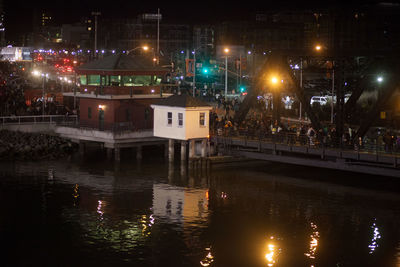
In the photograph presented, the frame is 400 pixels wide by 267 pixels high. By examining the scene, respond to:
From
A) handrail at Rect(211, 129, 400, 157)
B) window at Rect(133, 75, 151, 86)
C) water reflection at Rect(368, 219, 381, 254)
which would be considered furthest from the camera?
window at Rect(133, 75, 151, 86)

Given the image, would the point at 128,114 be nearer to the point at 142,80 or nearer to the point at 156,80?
the point at 142,80

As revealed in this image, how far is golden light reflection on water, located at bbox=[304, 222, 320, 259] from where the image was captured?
3378 centimetres

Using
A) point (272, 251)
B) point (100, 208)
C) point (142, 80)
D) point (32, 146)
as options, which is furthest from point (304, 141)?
point (32, 146)

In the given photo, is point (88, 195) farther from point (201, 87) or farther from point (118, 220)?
point (201, 87)

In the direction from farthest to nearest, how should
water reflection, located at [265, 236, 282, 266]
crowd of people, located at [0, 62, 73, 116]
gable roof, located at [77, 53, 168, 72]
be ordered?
crowd of people, located at [0, 62, 73, 116], gable roof, located at [77, 53, 168, 72], water reflection, located at [265, 236, 282, 266]

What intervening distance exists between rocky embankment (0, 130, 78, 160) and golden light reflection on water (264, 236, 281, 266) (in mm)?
32717

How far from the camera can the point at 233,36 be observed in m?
170

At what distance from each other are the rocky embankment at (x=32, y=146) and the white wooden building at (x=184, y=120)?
37.3 feet

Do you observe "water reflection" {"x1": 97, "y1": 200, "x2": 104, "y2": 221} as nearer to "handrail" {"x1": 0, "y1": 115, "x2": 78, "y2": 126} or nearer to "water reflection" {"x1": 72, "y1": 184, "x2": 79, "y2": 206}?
"water reflection" {"x1": 72, "y1": 184, "x2": 79, "y2": 206}

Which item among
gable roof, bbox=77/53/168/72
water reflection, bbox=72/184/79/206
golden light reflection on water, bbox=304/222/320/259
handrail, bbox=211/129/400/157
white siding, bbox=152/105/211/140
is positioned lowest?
golden light reflection on water, bbox=304/222/320/259

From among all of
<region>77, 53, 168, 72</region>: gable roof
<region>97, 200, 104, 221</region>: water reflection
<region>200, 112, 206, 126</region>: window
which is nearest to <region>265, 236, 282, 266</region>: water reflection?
<region>97, 200, 104, 221</region>: water reflection

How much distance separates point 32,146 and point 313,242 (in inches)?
1390

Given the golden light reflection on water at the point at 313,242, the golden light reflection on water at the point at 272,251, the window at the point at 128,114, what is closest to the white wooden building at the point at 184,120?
the window at the point at 128,114

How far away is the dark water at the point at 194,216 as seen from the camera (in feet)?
110
